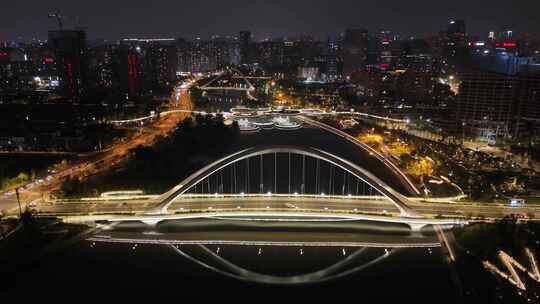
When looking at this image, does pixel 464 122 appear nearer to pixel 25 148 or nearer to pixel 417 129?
pixel 417 129

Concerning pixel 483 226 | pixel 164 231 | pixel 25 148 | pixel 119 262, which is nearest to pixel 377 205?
pixel 483 226

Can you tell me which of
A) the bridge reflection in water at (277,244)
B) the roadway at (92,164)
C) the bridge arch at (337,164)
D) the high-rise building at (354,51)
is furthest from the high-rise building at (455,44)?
the bridge reflection in water at (277,244)

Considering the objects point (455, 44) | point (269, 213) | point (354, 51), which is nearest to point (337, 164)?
point (269, 213)

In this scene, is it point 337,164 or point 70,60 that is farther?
point 70,60

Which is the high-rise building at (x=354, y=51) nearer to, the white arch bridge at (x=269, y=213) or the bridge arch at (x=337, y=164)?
the bridge arch at (x=337, y=164)

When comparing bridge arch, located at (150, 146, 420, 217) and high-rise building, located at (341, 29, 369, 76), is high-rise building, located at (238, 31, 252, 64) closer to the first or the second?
high-rise building, located at (341, 29, 369, 76)

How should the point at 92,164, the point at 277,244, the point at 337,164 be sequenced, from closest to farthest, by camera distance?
the point at 277,244, the point at 337,164, the point at 92,164

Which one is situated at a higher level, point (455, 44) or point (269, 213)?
point (455, 44)

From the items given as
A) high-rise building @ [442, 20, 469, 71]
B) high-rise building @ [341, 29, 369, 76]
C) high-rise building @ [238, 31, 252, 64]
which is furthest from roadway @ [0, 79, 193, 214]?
high-rise building @ [238, 31, 252, 64]

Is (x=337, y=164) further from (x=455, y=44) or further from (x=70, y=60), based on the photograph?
(x=455, y=44)
